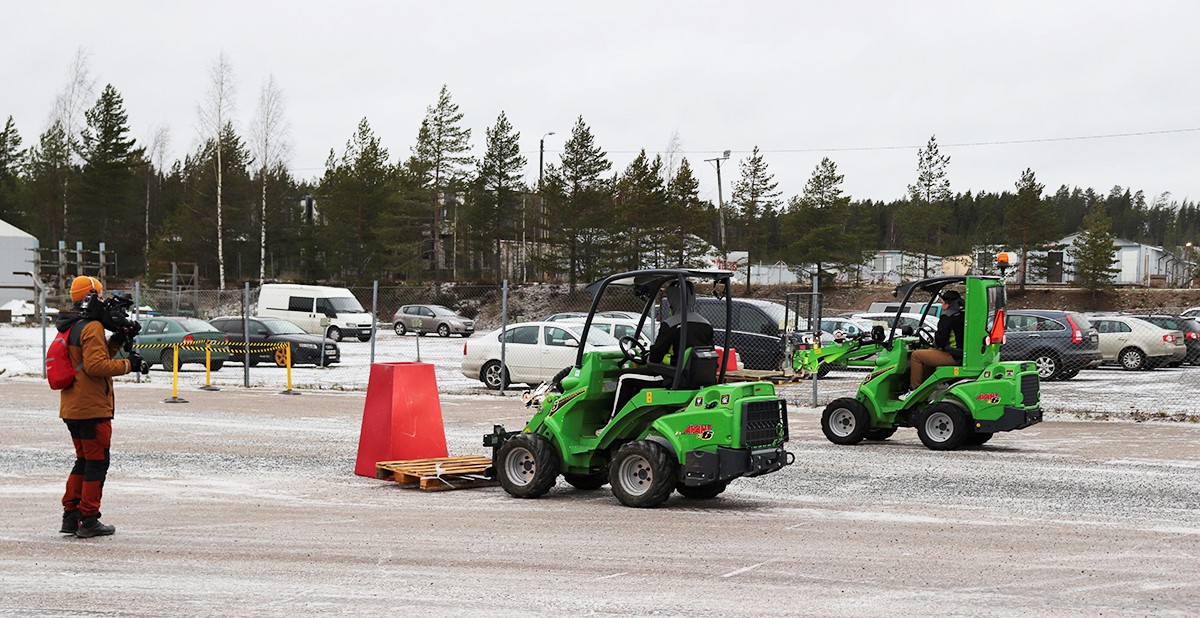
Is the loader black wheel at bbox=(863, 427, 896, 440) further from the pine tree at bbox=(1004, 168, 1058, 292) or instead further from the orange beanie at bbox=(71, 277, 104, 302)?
the pine tree at bbox=(1004, 168, 1058, 292)

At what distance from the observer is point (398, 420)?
11.8 meters

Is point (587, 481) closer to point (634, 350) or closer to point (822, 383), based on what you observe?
point (634, 350)

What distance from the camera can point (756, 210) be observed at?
233ft

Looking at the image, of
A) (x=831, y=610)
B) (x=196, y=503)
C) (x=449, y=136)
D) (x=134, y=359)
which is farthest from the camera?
(x=449, y=136)

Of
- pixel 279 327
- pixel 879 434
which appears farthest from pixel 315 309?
pixel 879 434

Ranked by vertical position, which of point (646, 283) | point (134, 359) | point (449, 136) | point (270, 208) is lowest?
point (134, 359)

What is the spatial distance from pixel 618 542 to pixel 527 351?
15174mm

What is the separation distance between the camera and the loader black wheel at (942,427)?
45.8 ft

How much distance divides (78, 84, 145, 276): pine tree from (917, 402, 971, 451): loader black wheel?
69132 millimetres

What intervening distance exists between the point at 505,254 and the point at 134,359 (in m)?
58.4

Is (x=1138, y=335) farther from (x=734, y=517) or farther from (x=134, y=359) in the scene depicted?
(x=134, y=359)

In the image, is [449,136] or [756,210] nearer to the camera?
[449,136]

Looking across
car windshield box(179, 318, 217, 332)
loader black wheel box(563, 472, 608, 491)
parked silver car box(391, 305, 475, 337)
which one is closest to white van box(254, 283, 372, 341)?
parked silver car box(391, 305, 475, 337)

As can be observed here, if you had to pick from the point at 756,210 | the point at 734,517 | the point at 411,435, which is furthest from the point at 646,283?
the point at 756,210
